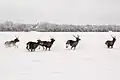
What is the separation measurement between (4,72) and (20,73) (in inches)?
9.9

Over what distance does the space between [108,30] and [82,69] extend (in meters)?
11.6

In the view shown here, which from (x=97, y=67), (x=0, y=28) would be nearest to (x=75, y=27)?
(x=0, y=28)

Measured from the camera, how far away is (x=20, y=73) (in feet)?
11.5

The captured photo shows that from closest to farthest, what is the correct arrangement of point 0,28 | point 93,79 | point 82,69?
point 93,79 → point 82,69 → point 0,28

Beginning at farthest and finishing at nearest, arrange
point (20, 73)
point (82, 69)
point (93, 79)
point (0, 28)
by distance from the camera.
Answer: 1. point (0, 28)
2. point (82, 69)
3. point (20, 73)
4. point (93, 79)

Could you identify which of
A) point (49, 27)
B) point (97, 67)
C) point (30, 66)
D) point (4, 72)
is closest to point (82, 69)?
point (97, 67)

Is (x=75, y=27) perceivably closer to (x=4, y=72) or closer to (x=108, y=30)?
(x=108, y=30)

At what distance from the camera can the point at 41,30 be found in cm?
1505

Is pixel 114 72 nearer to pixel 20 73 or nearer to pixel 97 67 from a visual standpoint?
pixel 97 67

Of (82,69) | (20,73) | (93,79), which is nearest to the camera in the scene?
(93,79)

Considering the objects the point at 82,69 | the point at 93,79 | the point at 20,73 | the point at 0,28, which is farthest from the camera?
the point at 0,28

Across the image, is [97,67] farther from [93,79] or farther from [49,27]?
[49,27]

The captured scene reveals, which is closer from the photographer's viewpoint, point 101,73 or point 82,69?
point 101,73

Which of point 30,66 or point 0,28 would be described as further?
point 0,28
